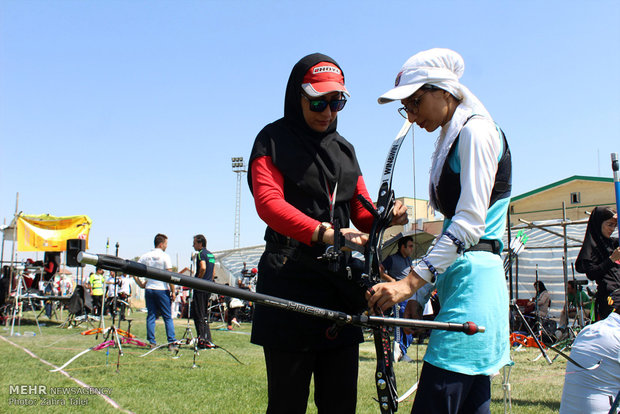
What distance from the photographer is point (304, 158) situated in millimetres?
2330

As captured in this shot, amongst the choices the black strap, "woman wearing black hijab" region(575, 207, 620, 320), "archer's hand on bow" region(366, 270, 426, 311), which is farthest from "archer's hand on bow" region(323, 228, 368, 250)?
"woman wearing black hijab" region(575, 207, 620, 320)

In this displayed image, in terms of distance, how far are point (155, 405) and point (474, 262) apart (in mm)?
4183

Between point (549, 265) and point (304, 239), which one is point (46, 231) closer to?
point (549, 265)

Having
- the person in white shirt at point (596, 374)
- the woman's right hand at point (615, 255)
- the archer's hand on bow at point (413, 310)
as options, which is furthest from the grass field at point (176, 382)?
the archer's hand on bow at point (413, 310)

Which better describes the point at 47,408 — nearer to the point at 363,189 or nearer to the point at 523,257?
the point at 363,189

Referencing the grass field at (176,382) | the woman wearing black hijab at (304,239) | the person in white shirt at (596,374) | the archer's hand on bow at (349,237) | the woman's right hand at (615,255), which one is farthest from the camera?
the grass field at (176,382)

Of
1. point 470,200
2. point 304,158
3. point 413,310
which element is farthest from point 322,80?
point 413,310

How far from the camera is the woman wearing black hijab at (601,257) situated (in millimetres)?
5238

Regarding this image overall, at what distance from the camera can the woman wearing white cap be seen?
6.13ft

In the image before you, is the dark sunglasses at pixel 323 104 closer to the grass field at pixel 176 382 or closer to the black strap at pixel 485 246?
the black strap at pixel 485 246

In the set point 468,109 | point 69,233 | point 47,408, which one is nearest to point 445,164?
point 468,109

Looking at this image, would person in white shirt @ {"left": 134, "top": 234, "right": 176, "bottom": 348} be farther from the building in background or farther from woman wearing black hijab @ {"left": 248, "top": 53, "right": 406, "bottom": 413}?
the building in background

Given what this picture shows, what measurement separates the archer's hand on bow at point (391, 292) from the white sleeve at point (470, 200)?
0.11ft

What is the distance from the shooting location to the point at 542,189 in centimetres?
2625
